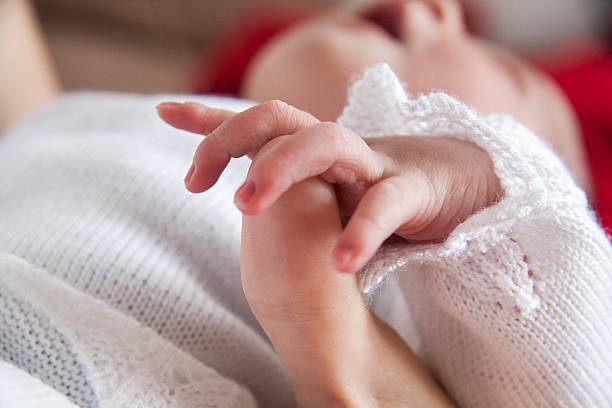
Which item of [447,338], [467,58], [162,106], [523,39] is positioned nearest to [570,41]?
[523,39]

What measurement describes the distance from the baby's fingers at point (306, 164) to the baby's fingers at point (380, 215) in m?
0.02

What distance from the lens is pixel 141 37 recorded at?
1.21m

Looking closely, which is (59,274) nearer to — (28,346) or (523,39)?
(28,346)

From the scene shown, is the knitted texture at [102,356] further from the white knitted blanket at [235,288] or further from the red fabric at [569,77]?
the red fabric at [569,77]

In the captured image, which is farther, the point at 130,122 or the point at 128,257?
the point at 130,122

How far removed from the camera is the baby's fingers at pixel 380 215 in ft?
0.73

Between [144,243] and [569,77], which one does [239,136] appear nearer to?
[144,243]

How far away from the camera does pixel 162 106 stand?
1.00 ft

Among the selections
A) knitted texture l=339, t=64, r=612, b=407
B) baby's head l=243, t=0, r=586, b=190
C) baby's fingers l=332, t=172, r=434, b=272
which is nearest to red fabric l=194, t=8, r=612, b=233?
baby's head l=243, t=0, r=586, b=190

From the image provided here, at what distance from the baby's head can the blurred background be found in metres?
0.44

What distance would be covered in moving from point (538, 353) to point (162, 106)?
271 mm

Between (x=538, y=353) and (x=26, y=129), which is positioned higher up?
(x=26, y=129)

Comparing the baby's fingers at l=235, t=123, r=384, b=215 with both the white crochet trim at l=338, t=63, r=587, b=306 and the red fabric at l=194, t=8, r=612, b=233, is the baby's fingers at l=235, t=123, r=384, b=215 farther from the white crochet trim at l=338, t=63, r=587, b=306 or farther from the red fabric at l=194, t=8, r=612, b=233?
the red fabric at l=194, t=8, r=612, b=233

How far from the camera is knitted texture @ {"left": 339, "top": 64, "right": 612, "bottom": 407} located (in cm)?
31
